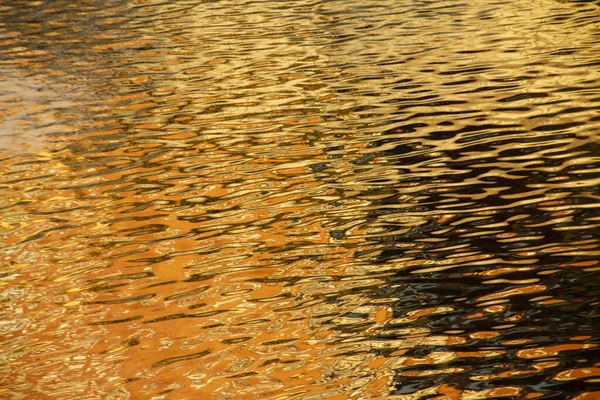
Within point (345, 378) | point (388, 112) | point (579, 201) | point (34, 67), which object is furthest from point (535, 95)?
point (34, 67)

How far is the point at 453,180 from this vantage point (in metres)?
8.20

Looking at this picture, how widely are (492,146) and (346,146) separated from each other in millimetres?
1590

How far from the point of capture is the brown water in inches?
203

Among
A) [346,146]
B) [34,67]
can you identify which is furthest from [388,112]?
[34,67]

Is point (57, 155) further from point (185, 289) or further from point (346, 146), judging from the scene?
point (185, 289)

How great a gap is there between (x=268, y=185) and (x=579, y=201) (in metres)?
2.98

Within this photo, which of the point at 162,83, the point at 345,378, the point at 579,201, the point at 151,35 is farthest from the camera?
the point at 151,35

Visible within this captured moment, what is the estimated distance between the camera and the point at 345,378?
4934 millimetres

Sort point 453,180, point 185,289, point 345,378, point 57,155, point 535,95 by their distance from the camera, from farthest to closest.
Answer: point 535,95 < point 57,155 < point 453,180 < point 185,289 < point 345,378

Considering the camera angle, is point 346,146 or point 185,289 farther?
point 346,146

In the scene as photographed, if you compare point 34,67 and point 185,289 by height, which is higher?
point 34,67

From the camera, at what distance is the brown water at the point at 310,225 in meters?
5.16

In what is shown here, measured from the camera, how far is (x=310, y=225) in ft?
24.1

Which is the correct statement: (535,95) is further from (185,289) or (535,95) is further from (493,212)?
(185,289)
